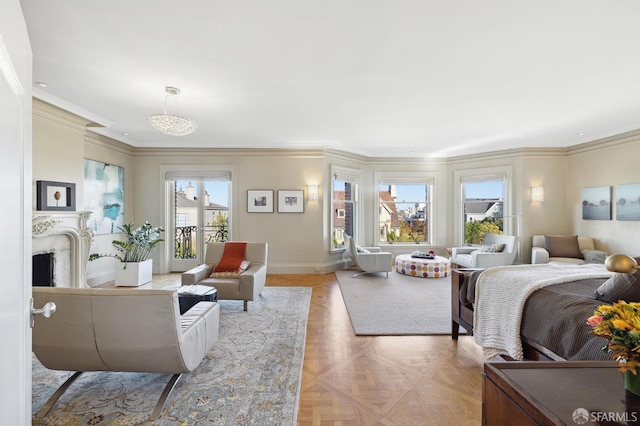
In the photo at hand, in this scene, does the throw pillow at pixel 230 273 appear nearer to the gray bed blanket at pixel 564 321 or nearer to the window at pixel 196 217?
the window at pixel 196 217

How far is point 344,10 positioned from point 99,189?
5.30 m

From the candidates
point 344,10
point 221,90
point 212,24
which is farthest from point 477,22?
point 221,90

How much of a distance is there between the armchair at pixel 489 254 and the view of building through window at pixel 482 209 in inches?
20.2

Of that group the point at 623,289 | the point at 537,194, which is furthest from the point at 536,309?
the point at 537,194

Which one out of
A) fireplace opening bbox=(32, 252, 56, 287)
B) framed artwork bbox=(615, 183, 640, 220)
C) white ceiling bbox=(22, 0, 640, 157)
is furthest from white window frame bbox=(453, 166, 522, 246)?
fireplace opening bbox=(32, 252, 56, 287)

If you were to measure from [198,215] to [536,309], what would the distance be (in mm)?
5989

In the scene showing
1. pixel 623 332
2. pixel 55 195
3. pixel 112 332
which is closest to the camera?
pixel 623 332

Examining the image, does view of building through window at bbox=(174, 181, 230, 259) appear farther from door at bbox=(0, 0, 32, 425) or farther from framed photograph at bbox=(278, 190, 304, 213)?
door at bbox=(0, 0, 32, 425)

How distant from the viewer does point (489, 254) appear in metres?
5.75

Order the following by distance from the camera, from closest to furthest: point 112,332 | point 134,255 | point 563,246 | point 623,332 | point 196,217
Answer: point 623,332, point 112,332, point 134,255, point 563,246, point 196,217

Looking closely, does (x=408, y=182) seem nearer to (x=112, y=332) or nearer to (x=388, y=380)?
(x=388, y=380)

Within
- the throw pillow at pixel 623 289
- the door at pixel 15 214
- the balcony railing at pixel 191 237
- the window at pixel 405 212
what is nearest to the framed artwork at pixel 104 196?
the balcony railing at pixel 191 237

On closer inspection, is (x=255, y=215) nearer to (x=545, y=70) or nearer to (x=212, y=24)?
(x=212, y=24)

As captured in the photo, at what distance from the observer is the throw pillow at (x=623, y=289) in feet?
5.73
